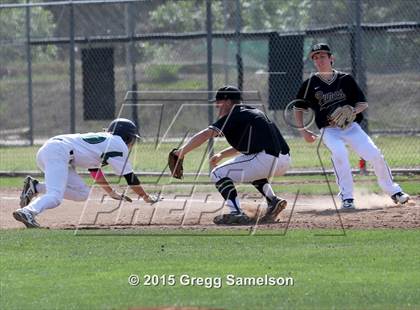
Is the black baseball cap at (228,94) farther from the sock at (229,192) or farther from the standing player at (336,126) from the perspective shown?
the standing player at (336,126)

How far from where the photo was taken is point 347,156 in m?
13.0

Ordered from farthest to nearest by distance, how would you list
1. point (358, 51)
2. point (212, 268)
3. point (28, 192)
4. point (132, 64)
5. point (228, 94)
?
1. point (132, 64)
2. point (358, 51)
3. point (28, 192)
4. point (228, 94)
5. point (212, 268)

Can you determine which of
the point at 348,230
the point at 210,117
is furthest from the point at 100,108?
the point at 348,230

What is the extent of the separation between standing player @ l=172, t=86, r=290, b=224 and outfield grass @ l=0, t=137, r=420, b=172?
6717 mm

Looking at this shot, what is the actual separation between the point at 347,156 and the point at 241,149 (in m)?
1.58

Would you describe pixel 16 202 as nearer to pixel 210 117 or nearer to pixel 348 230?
pixel 210 117

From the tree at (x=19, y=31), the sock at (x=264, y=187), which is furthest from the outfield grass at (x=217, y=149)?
the sock at (x=264, y=187)

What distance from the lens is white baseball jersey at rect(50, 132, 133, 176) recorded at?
38.5 feet

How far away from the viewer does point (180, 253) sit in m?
9.61

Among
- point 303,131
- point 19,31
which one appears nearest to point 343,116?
point 303,131

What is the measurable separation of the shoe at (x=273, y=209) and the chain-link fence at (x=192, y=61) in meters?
6.08

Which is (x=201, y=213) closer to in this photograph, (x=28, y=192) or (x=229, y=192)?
(x=229, y=192)

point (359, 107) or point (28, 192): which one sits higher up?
point (359, 107)

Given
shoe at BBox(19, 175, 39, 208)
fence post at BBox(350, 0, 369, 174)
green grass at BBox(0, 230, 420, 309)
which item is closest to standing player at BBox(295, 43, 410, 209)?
green grass at BBox(0, 230, 420, 309)
